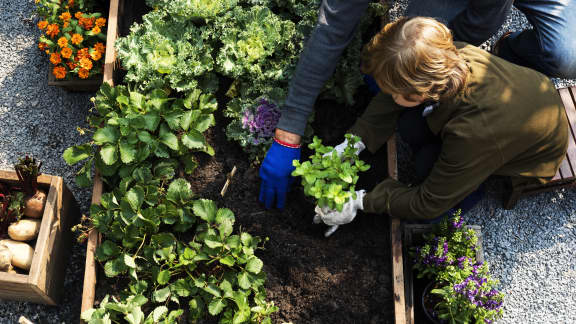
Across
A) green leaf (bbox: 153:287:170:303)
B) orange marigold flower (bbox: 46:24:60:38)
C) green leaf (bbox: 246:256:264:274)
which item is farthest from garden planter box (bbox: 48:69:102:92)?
green leaf (bbox: 246:256:264:274)

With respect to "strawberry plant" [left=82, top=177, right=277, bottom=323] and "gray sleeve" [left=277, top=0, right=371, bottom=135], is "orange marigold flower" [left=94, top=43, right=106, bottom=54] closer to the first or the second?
"strawberry plant" [left=82, top=177, right=277, bottom=323]

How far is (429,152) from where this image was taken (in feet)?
7.34

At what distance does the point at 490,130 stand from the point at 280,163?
909mm

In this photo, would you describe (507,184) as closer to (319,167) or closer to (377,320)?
(377,320)

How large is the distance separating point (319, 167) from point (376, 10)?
997 mm

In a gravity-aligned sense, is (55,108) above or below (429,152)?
below

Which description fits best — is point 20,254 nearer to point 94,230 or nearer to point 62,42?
point 94,230

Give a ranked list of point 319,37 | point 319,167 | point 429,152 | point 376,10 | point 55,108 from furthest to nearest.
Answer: point 55,108 < point 376,10 < point 429,152 < point 319,37 < point 319,167

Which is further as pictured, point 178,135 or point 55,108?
point 55,108

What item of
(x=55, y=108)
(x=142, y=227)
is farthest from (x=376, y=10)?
(x=55, y=108)

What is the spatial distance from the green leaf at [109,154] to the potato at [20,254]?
61cm

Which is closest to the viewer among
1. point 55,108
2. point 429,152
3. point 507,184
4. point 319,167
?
point 319,167

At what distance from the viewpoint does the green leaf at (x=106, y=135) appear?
2168 mm

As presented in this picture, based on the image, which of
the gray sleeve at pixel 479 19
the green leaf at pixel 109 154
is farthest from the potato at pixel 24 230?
the gray sleeve at pixel 479 19
